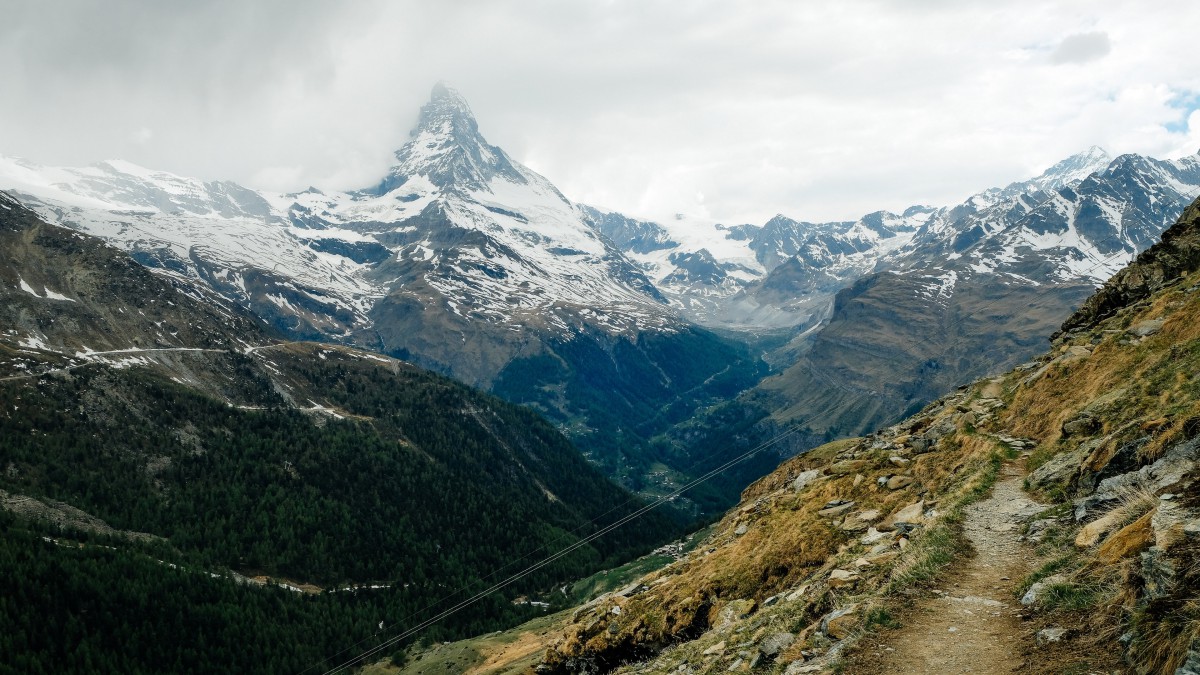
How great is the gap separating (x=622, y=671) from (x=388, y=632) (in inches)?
6899

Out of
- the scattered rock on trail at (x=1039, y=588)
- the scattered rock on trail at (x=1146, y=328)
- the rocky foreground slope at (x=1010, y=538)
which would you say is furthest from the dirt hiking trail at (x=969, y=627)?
the scattered rock on trail at (x=1146, y=328)

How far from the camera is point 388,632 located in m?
184

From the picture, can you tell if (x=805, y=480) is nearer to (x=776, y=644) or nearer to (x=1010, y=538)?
(x=1010, y=538)

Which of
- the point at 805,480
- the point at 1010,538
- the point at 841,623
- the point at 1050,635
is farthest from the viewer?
the point at 805,480

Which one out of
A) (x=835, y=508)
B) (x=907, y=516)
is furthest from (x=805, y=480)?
(x=907, y=516)

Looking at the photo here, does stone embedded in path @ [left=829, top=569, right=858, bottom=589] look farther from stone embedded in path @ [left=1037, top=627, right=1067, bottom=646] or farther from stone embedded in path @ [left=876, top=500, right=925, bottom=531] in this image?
stone embedded in path @ [left=1037, top=627, right=1067, bottom=646]

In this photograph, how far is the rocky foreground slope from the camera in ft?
40.2

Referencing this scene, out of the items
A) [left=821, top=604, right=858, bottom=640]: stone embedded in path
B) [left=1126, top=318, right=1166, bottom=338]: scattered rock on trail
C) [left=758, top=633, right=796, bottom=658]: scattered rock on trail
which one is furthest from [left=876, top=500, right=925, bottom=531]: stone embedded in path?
[left=1126, top=318, right=1166, bottom=338]: scattered rock on trail

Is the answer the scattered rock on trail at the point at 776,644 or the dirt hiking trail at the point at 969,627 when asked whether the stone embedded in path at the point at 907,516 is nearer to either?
the dirt hiking trail at the point at 969,627

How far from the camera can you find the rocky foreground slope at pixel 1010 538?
1227 centimetres

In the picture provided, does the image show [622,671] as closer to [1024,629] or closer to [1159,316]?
[1024,629]

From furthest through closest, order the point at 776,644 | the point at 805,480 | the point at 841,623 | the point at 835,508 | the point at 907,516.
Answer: the point at 805,480 < the point at 835,508 < the point at 907,516 < the point at 776,644 < the point at 841,623

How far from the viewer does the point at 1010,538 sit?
63.4ft

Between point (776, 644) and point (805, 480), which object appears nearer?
point (776, 644)
